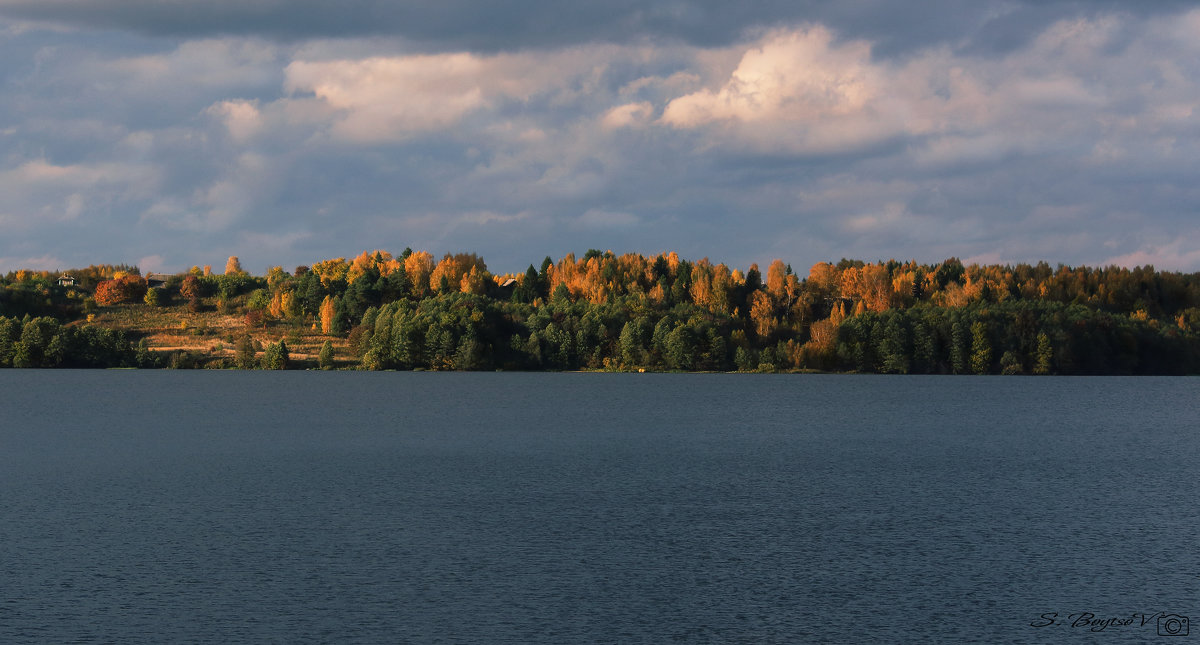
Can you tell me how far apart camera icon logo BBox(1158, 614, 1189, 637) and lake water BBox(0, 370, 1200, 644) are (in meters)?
0.24

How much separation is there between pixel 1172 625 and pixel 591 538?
15420 millimetres

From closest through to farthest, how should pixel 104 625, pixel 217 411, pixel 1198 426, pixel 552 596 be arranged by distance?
pixel 104 625 < pixel 552 596 < pixel 1198 426 < pixel 217 411

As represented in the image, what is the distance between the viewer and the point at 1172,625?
21.0 metres

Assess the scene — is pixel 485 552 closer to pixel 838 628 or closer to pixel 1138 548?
pixel 838 628

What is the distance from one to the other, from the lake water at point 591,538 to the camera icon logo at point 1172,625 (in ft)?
0.77

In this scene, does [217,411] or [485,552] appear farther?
[217,411]

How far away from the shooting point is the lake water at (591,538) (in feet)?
69.4

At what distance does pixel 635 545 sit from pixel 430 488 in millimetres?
14469

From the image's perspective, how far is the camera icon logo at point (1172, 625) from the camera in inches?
805

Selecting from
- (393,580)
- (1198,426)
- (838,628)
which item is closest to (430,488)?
(393,580)

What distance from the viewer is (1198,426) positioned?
8469 centimetres

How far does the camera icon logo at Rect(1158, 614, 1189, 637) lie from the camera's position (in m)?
20.5

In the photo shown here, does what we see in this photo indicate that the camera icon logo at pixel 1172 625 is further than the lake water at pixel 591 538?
No

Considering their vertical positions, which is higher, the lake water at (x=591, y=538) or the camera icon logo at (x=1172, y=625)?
the lake water at (x=591, y=538)
